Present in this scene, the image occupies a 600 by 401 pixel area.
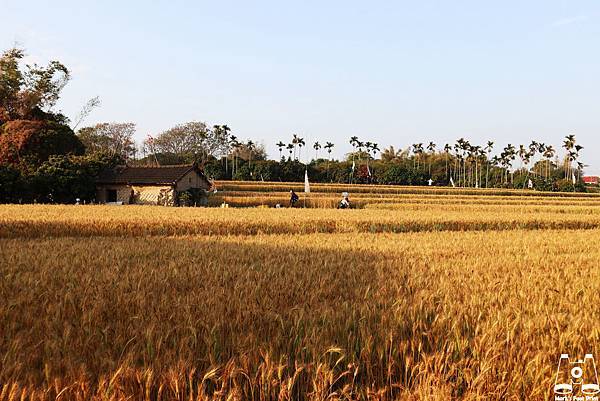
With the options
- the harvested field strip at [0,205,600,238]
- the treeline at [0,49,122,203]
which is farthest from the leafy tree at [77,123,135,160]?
the harvested field strip at [0,205,600,238]

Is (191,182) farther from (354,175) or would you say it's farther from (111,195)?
(354,175)

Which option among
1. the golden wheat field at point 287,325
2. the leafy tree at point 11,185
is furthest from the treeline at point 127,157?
the golden wheat field at point 287,325

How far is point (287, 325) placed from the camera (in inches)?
158

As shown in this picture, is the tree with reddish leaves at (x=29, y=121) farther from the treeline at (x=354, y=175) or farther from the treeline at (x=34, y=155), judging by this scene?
the treeline at (x=354, y=175)

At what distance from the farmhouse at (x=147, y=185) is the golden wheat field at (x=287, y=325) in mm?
25828

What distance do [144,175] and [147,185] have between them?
1.53 metres

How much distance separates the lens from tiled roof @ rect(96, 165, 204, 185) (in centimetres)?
3556

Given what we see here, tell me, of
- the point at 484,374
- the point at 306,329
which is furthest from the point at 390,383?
the point at 306,329

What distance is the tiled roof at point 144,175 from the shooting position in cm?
3556

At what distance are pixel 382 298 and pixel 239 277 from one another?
2390mm

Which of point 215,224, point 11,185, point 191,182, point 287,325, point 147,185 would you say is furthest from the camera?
point 191,182

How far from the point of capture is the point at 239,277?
6.67 meters

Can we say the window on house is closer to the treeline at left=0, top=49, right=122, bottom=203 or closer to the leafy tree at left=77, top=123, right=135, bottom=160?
the treeline at left=0, top=49, right=122, bottom=203

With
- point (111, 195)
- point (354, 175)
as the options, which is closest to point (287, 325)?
point (111, 195)
